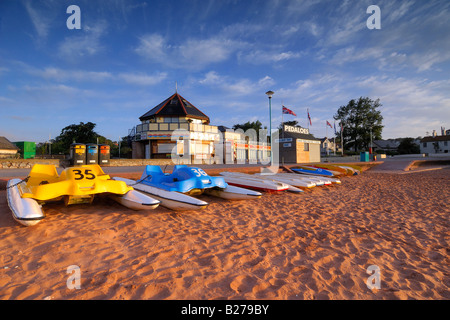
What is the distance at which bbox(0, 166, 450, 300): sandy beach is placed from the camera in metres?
2.20

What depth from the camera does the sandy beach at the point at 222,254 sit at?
220cm

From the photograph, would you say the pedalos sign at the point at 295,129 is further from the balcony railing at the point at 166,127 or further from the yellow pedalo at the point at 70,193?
the yellow pedalo at the point at 70,193

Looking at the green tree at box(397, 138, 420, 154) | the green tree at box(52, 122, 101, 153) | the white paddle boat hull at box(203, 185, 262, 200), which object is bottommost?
the white paddle boat hull at box(203, 185, 262, 200)

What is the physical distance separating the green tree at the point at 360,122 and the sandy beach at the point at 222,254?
49.9 metres

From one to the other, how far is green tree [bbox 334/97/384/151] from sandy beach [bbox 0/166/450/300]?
1963 inches

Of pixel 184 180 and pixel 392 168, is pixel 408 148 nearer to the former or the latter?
pixel 392 168

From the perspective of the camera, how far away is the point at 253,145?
31234mm

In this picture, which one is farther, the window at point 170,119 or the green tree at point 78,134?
the green tree at point 78,134

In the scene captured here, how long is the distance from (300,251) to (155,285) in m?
2.04

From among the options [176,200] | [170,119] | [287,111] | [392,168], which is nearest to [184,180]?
[176,200]

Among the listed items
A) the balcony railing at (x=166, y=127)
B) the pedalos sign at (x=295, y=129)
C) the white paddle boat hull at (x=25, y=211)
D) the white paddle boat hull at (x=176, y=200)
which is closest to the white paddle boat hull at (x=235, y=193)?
the white paddle boat hull at (x=176, y=200)

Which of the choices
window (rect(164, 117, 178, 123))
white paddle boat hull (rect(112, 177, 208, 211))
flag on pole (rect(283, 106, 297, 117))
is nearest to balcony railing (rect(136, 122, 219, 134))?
window (rect(164, 117, 178, 123))

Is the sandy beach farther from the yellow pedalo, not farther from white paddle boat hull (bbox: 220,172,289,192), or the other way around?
white paddle boat hull (bbox: 220,172,289,192)
